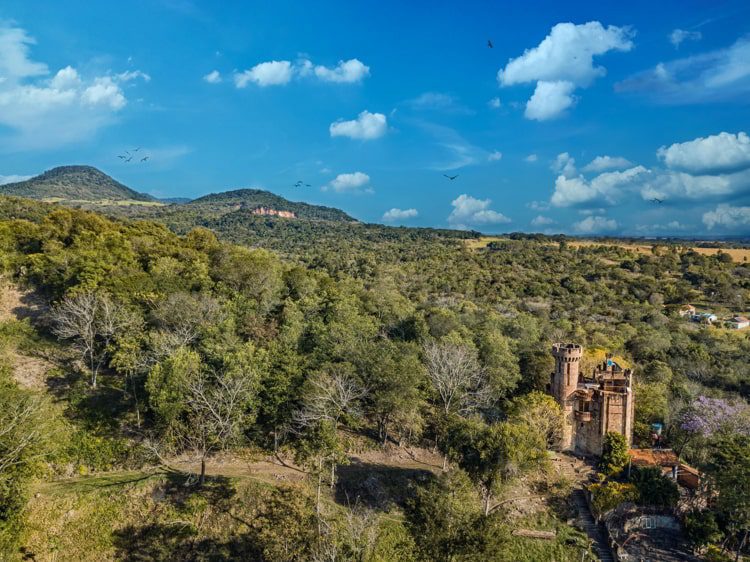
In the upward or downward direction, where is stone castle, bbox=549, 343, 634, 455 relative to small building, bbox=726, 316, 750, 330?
downward

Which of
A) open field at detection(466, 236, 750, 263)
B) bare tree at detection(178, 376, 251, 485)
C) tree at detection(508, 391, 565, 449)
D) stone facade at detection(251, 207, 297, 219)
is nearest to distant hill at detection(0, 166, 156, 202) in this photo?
stone facade at detection(251, 207, 297, 219)

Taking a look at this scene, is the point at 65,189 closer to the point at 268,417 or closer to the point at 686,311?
the point at 268,417

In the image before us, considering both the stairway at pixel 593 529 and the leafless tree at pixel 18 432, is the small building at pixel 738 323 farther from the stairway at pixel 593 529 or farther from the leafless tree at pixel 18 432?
the leafless tree at pixel 18 432

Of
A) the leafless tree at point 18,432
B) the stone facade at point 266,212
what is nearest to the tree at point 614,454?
the leafless tree at point 18,432

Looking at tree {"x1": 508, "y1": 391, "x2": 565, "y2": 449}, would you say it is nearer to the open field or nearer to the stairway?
the stairway

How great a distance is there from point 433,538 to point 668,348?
5150cm

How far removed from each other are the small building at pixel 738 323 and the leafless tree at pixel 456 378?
57.1 meters

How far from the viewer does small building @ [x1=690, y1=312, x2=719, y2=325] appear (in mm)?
75881

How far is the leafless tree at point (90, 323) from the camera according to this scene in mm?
33312

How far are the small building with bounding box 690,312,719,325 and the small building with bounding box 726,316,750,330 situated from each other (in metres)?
1.91

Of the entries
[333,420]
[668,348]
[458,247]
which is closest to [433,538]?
[333,420]

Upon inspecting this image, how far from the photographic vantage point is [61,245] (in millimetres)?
47906

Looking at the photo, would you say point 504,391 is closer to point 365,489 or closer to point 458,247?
point 365,489

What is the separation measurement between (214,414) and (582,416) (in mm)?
25225
